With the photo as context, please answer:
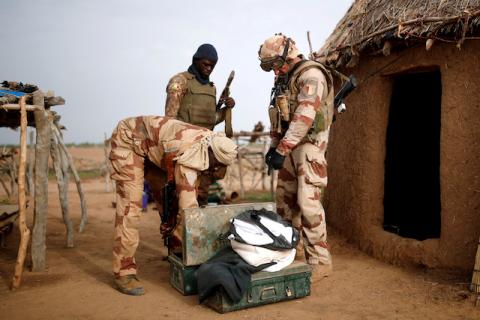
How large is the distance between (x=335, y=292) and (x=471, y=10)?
9.53 feet

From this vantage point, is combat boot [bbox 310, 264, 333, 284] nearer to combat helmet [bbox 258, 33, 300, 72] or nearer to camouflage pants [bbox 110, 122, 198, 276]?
camouflage pants [bbox 110, 122, 198, 276]

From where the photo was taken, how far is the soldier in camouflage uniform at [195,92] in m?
5.05

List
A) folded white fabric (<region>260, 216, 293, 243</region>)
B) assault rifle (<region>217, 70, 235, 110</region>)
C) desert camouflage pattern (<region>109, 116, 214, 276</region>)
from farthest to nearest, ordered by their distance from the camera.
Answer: assault rifle (<region>217, 70, 235, 110</region>)
desert camouflage pattern (<region>109, 116, 214, 276</region>)
folded white fabric (<region>260, 216, 293, 243</region>)

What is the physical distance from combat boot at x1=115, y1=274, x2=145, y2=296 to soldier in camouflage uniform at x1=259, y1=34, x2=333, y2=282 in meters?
1.65

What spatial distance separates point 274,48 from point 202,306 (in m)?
2.55

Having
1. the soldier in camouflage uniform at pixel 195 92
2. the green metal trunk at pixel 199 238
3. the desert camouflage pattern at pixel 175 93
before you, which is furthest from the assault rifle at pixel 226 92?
the green metal trunk at pixel 199 238

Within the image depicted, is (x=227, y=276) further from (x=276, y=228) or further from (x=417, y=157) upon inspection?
(x=417, y=157)

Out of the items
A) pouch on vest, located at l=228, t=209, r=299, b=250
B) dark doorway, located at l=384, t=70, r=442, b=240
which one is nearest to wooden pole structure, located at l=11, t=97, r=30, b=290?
pouch on vest, located at l=228, t=209, r=299, b=250

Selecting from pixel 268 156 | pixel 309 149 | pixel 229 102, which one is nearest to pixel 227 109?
pixel 229 102

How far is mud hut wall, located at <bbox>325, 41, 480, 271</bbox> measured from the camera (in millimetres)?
4289

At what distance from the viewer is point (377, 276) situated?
14.6 ft

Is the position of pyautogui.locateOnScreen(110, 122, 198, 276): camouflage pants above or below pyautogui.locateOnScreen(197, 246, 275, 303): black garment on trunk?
above

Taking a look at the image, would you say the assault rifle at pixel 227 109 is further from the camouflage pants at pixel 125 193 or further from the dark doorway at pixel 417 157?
the dark doorway at pixel 417 157

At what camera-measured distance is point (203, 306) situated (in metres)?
3.60
